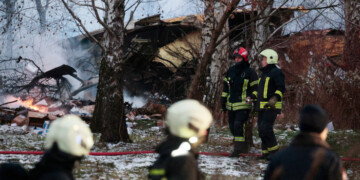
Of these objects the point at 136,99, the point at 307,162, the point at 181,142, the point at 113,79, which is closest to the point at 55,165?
the point at 181,142

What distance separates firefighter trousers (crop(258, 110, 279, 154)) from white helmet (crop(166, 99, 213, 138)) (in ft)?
14.8

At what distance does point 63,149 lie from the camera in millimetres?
2574

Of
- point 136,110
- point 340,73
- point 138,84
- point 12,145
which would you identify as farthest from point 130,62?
point 12,145

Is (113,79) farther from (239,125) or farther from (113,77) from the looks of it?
(239,125)

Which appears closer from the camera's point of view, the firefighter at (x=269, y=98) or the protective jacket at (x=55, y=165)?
the protective jacket at (x=55, y=165)

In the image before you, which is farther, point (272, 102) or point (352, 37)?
point (352, 37)

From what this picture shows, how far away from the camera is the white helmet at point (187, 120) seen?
2.78 metres

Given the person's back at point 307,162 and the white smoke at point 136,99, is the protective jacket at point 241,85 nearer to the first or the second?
the person's back at point 307,162

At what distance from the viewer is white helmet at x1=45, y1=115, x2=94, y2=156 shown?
2.58 metres

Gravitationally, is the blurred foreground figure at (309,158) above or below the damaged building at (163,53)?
below

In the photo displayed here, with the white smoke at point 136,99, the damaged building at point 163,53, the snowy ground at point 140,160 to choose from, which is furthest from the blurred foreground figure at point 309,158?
the white smoke at point 136,99

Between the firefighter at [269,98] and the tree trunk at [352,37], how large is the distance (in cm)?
643

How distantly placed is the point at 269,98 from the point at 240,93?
0.56 m

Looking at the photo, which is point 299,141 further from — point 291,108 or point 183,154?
point 291,108
